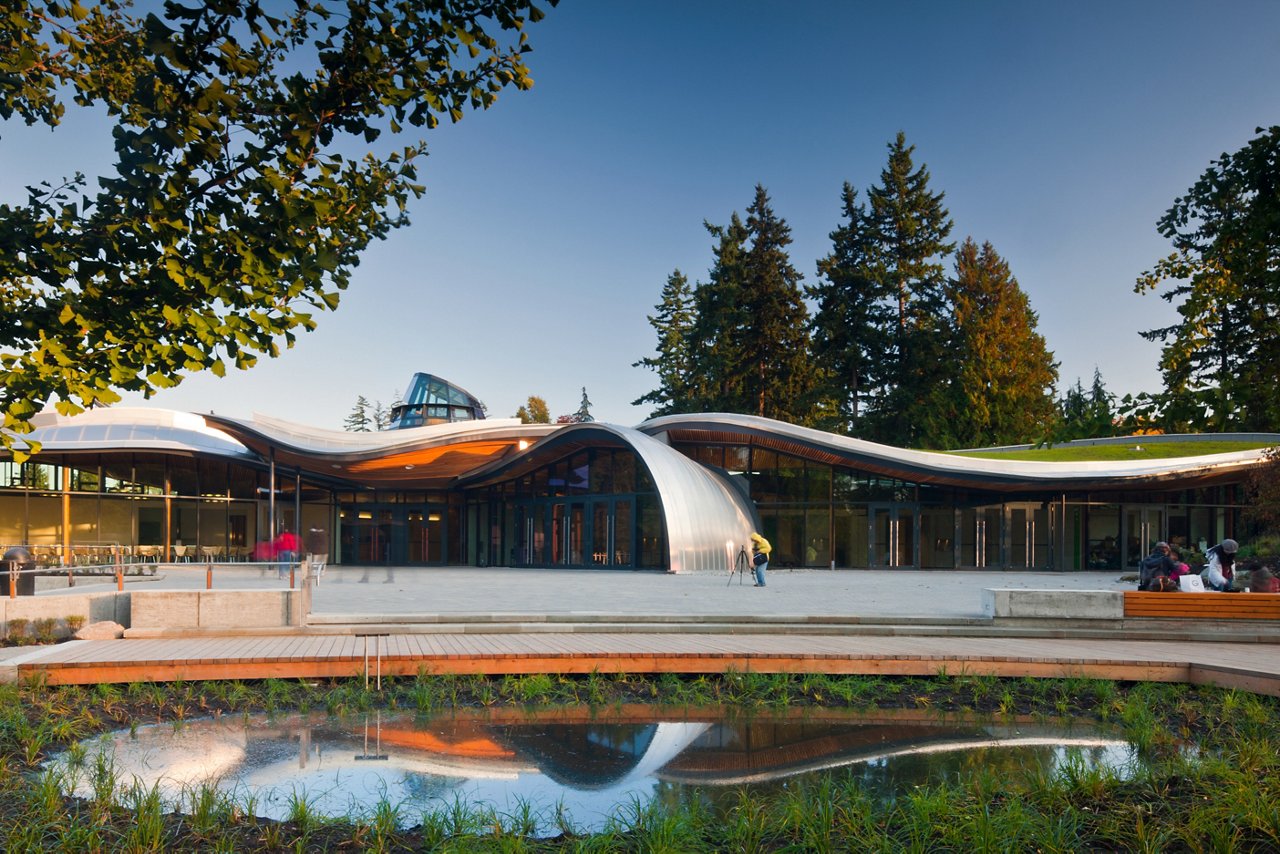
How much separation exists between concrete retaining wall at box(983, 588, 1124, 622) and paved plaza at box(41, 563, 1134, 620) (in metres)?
0.83

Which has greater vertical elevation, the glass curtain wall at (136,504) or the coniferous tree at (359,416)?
the coniferous tree at (359,416)

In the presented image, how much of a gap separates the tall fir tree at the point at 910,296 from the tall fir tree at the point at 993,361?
58.0 inches

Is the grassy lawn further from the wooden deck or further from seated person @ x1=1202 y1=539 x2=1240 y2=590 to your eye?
the wooden deck

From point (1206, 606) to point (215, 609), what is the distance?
40.2ft

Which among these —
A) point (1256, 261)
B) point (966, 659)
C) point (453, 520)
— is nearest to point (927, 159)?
point (453, 520)

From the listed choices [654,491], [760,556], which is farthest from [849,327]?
[760,556]

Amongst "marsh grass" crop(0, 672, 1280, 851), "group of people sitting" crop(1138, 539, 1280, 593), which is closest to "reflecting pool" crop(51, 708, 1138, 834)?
"marsh grass" crop(0, 672, 1280, 851)

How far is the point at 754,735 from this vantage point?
820 centimetres

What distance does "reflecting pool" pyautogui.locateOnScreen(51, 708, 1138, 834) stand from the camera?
252 inches

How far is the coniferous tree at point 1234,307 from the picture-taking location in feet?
15.9

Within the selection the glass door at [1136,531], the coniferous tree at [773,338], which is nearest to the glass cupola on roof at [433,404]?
the coniferous tree at [773,338]

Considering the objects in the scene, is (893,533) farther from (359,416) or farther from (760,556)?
(359,416)

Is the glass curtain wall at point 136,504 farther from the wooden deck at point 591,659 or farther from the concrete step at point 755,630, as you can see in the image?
the wooden deck at point 591,659

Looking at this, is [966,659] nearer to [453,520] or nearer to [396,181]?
[396,181]
